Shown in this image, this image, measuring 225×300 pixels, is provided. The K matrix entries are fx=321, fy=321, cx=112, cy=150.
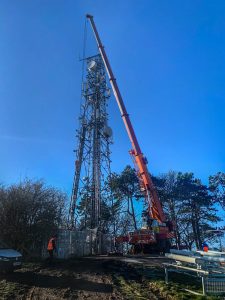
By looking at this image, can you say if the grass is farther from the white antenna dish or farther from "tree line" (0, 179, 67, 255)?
the white antenna dish

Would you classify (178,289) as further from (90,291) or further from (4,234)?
(4,234)

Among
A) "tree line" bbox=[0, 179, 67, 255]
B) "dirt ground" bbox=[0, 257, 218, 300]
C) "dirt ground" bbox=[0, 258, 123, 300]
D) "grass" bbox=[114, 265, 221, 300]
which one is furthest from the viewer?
"tree line" bbox=[0, 179, 67, 255]

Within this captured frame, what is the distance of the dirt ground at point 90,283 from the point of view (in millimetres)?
9234

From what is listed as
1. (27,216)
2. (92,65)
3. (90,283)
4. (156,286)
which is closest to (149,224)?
(27,216)

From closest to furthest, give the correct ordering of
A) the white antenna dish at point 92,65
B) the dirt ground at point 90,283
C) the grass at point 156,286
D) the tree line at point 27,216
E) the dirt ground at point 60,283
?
the grass at point 156,286, the dirt ground at point 90,283, the dirt ground at point 60,283, the tree line at point 27,216, the white antenna dish at point 92,65

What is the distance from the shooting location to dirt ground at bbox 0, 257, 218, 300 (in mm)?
9234

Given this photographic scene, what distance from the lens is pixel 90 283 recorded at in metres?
11.4

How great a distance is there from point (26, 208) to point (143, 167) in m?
8.96

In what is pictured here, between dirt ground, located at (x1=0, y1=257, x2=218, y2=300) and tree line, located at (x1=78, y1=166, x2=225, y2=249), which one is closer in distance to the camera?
dirt ground, located at (x1=0, y1=257, x2=218, y2=300)

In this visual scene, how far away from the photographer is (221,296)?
8.52 meters

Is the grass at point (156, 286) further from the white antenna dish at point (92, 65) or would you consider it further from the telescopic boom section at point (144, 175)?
the white antenna dish at point (92, 65)

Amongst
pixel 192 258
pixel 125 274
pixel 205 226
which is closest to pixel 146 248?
pixel 125 274

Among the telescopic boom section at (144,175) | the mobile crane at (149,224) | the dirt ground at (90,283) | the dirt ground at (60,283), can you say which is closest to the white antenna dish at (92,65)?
the telescopic boom section at (144,175)

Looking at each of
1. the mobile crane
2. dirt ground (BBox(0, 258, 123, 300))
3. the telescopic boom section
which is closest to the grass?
dirt ground (BBox(0, 258, 123, 300))
